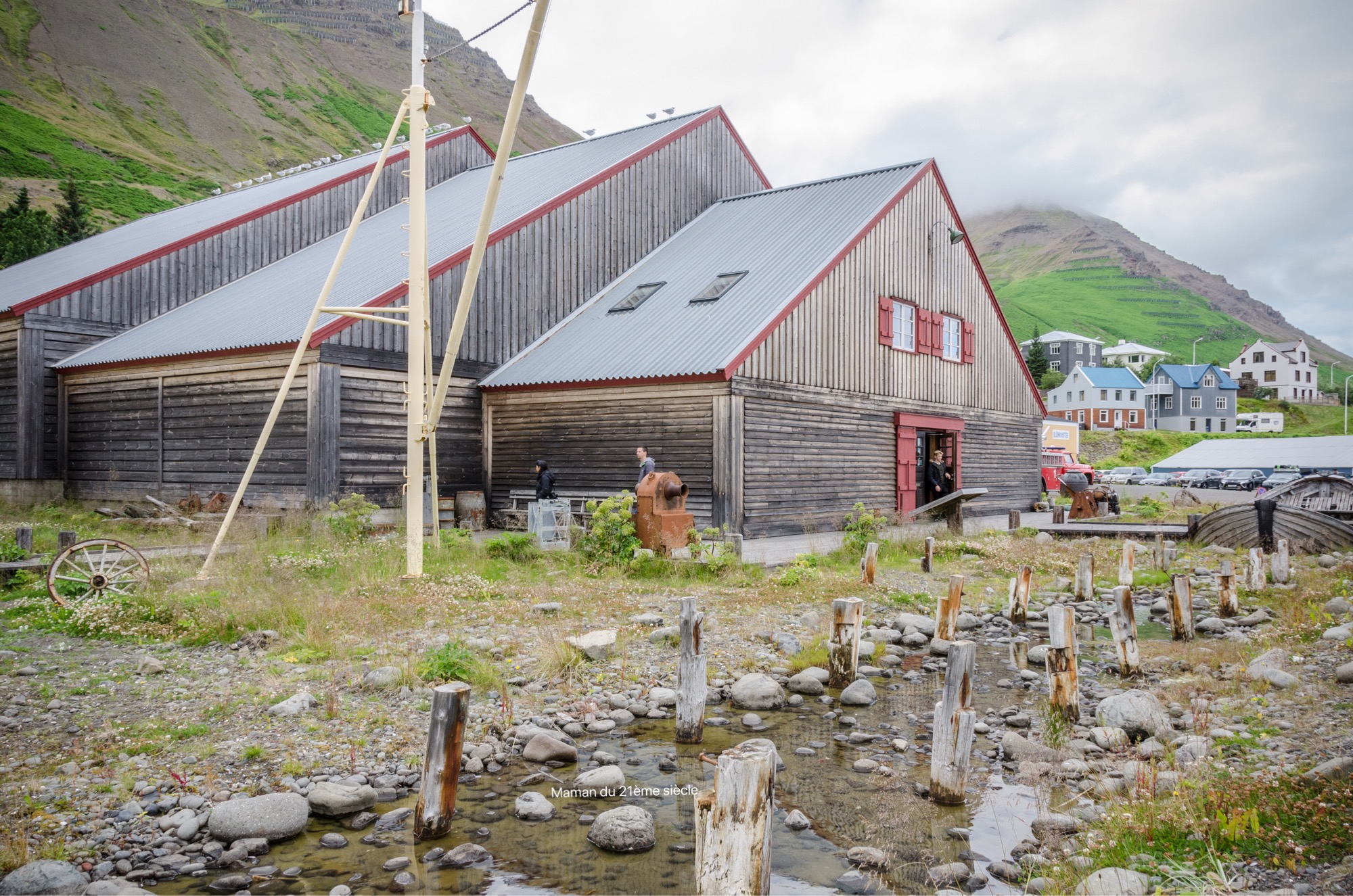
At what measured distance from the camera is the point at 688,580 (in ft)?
45.1

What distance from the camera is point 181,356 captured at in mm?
18625

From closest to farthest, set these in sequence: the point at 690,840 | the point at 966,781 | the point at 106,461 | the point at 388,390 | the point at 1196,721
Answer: the point at 690,840
the point at 966,781
the point at 1196,721
the point at 388,390
the point at 106,461

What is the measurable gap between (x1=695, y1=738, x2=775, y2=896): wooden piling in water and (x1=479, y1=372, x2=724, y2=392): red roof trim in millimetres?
12321

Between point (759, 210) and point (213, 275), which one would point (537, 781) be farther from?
point (213, 275)

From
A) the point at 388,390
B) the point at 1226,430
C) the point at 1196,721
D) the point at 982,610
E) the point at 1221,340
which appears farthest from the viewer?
the point at 1221,340

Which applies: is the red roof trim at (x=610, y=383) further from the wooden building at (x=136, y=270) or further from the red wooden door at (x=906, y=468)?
the wooden building at (x=136, y=270)

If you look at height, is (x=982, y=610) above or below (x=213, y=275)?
below

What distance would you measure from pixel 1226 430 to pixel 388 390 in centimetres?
9407

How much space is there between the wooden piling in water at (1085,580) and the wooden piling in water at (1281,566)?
3.61 m

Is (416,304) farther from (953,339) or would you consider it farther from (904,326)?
(953,339)

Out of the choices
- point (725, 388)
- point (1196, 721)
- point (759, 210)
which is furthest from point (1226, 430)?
point (1196, 721)

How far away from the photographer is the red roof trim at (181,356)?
17.1m

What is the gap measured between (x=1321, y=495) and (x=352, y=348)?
75.8ft

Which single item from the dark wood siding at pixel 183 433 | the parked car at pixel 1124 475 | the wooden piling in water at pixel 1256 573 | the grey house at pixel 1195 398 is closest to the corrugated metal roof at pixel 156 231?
the dark wood siding at pixel 183 433
